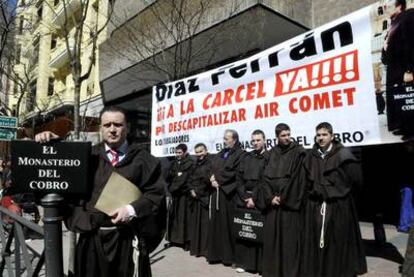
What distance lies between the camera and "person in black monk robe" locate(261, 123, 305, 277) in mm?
5266

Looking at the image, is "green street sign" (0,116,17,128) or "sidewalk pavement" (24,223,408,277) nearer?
"sidewalk pavement" (24,223,408,277)

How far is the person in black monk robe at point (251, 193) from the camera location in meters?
5.89

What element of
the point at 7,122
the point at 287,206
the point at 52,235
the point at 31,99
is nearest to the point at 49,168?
the point at 52,235

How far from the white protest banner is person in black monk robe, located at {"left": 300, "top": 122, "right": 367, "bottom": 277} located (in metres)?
0.23

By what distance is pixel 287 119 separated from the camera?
5797 mm

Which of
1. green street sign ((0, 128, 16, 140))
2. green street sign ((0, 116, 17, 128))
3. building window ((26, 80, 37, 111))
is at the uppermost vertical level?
building window ((26, 80, 37, 111))

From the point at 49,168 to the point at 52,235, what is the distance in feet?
1.32

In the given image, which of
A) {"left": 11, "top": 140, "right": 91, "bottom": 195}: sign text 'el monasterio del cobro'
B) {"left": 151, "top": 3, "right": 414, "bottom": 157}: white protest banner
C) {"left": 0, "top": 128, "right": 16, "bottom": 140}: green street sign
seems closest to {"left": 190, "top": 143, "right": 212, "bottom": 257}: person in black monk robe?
{"left": 151, "top": 3, "right": 414, "bottom": 157}: white protest banner

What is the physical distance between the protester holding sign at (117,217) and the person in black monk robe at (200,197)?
3.96 meters

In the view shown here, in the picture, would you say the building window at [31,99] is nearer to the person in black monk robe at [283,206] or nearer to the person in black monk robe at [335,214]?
the person in black monk robe at [283,206]

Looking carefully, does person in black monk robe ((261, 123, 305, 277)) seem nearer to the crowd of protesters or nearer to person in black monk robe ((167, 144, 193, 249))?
the crowd of protesters

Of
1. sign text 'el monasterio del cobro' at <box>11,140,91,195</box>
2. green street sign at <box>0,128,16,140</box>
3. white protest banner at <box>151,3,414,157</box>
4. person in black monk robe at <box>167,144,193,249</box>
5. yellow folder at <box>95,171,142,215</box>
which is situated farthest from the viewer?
green street sign at <box>0,128,16,140</box>

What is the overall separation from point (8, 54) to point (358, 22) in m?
11.9

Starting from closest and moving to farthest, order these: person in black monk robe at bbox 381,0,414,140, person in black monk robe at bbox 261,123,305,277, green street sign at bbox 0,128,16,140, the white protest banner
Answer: person in black monk robe at bbox 381,0,414,140 < the white protest banner < person in black monk robe at bbox 261,123,305,277 < green street sign at bbox 0,128,16,140
